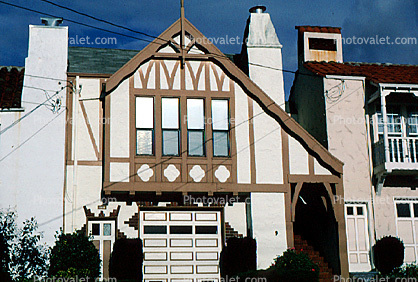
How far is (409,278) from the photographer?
18500 millimetres

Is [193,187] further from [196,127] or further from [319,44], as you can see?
[319,44]

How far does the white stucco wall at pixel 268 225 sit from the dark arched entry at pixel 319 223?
1.71 meters

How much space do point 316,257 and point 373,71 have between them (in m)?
8.21

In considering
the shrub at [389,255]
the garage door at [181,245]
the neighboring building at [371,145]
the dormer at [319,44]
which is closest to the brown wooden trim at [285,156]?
the neighboring building at [371,145]

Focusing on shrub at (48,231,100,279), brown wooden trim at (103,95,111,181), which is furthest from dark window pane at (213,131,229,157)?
shrub at (48,231,100,279)

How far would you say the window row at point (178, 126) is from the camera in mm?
20016

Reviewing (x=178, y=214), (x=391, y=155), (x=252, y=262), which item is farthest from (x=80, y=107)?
(x=391, y=155)

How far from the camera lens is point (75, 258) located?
698 inches

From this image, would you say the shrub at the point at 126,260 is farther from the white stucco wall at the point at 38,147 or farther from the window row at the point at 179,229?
the white stucco wall at the point at 38,147

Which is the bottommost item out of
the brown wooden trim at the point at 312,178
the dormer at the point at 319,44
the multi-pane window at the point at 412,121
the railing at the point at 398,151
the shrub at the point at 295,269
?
the shrub at the point at 295,269

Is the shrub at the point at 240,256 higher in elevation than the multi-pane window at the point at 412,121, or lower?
lower

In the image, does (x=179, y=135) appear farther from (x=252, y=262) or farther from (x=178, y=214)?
(x=252, y=262)

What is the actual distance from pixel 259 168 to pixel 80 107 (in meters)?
6.43

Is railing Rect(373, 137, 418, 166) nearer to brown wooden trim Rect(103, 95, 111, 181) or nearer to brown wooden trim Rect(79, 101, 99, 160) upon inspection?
brown wooden trim Rect(103, 95, 111, 181)
